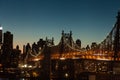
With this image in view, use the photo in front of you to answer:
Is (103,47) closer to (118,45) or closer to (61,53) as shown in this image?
(118,45)

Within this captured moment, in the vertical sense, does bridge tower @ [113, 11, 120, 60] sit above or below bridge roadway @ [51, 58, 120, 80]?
above

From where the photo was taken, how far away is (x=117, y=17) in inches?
2645

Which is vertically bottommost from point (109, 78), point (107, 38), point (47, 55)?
point (109, 78)

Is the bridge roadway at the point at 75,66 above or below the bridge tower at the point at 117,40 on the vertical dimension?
below

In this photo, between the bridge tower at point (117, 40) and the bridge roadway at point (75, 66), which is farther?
the bridge roadway at point (75, 66)

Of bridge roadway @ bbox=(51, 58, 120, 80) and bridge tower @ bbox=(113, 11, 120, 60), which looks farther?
bridge roadway @ bbox=(51, 58, 120, 80)

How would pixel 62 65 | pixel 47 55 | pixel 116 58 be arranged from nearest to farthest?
1. pixel 47 55
2. pixel 116 58
3. pixel 62 65

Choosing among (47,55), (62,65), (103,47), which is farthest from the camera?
(62,65)

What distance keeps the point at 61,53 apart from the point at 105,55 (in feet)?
72.1

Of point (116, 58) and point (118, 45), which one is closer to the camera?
point (116, 58)

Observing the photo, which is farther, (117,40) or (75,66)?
(75,66)

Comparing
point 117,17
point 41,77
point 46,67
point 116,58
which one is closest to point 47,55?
point 46,67

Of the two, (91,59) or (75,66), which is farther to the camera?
(75,66)

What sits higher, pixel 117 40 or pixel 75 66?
pixel 117 40
